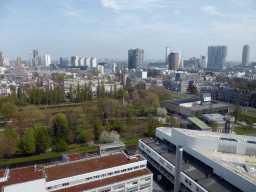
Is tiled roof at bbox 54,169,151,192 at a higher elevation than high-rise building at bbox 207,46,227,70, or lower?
lower

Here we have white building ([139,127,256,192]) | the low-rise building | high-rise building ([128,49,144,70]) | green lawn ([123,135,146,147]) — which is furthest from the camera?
high-rise building ([128,49,144,70])

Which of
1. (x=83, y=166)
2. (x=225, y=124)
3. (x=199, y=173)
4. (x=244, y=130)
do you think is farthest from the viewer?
(x=244, y=130)

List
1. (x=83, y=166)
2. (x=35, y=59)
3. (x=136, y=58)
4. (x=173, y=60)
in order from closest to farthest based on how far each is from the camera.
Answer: (x=83, y=166), (x=136, y=58), (x=173, y=60), (x=35, y=59)

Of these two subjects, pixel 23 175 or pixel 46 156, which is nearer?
pixel 23 175

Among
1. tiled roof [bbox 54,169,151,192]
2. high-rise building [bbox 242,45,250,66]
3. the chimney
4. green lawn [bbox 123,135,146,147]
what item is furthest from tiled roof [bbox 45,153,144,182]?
high-rise building [bbox 242,45,250,66]

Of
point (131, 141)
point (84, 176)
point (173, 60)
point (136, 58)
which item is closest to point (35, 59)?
point (136, 58)

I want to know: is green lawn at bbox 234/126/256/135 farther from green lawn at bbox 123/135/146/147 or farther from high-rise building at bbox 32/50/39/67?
high-rise building at bbox 32/50/39/67

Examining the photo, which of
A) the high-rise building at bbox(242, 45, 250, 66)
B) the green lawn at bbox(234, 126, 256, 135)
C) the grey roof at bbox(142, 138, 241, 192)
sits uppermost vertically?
the high-rise building at bbox(242, 45, 250, 66)

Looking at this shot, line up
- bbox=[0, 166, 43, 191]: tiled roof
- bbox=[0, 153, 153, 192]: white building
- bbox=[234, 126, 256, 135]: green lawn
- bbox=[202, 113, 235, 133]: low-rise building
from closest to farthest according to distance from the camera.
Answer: bbox=[0, 153, 153, 192]: white building
bbox=[0, 166, 43, 191]: tiled roof
bbox=[202, 113, 235, 133]: low-rise building
bbox=[234, 126, 256, 135]: green lawn

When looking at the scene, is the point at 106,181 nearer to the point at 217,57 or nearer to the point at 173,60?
the point at 173,60
